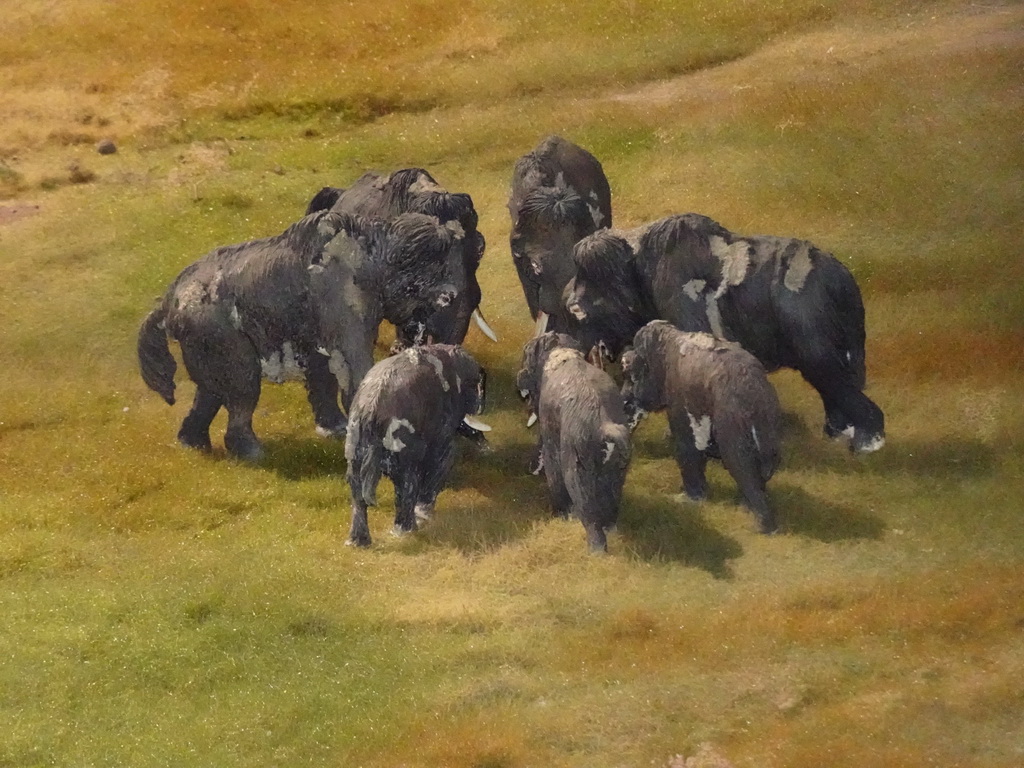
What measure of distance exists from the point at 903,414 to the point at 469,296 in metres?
4.93

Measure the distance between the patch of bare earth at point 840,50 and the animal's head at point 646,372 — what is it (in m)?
10.6

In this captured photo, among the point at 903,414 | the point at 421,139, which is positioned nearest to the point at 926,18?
the point at 421,139

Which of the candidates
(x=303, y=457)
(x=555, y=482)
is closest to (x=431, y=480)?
(x=555, y=482)

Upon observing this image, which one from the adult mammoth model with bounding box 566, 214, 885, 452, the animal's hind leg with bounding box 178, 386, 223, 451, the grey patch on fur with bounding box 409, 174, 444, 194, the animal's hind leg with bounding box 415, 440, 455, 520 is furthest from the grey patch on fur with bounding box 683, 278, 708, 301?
the animal's hind leg with bounding box 178, 386, 223, 451

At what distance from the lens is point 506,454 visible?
15.6 metres

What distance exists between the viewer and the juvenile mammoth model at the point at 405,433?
43.5 ft

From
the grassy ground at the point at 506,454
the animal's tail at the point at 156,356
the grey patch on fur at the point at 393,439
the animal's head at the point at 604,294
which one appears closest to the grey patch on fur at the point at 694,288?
the animal's head at the point at 604,294

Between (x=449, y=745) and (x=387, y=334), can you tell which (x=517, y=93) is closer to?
(x=387, y=334)

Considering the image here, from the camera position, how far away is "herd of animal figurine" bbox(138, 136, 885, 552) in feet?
43.4

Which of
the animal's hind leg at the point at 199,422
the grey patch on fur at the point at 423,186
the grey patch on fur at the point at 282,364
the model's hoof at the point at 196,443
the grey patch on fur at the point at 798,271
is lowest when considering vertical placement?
the model's hoof at the point at 196,443

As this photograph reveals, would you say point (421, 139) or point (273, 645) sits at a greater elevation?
point (421, 139)

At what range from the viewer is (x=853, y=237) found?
64.4 feet

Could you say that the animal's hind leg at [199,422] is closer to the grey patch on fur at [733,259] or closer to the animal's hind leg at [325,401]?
the animal's hind leg at [325,401]

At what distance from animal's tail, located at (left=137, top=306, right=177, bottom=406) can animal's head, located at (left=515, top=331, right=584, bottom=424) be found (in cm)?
406
